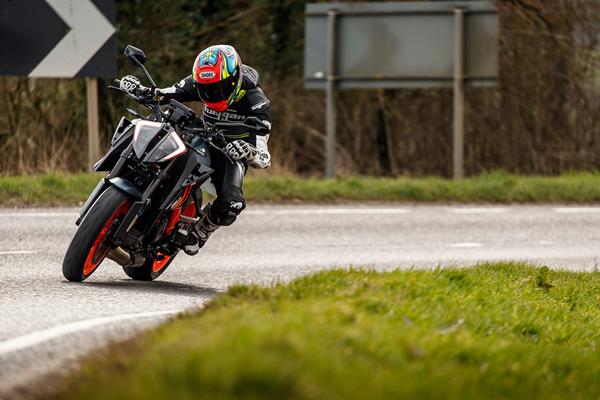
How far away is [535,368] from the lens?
20.3 ft

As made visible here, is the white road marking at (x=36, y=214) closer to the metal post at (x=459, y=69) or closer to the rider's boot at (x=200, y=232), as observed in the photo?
the rider's boot at (x=200, y=232)

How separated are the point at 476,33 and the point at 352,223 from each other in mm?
5700

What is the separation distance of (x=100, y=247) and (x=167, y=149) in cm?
74

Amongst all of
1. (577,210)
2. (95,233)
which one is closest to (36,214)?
(95,233)

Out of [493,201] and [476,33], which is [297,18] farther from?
[493,201]

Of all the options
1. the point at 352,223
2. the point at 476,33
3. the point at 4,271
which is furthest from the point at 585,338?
the point at 476,33

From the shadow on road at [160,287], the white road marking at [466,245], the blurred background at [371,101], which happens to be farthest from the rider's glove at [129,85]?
the blurred background at [371,101]

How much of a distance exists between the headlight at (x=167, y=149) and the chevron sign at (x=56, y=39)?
692 cm

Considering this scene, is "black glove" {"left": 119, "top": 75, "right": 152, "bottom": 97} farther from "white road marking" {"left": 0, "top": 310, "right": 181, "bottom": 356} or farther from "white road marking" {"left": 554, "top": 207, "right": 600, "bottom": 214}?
"white road marking" {"left": 554, "top": 207, "right": 600, "bottom": 214}

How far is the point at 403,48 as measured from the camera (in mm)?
19156

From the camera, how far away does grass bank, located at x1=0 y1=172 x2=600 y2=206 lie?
1505 cm

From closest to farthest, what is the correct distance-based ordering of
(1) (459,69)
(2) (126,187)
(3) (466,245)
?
(2) (126,187)
(3) (466,245)
(1) (459,69)

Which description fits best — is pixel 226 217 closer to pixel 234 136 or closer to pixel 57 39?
pixel 234 136

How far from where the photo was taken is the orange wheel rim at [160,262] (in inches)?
384
